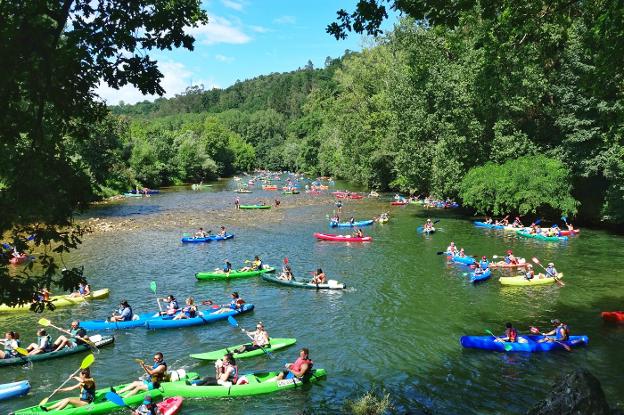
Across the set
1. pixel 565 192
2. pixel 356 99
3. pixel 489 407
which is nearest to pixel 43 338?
pixel 489 407

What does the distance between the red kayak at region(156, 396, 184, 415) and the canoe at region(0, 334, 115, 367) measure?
5316 mm

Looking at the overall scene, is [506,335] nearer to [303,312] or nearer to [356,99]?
[303,312]

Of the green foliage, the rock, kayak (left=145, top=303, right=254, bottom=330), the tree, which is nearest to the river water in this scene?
kayak (left=145, top=303, right=254, bottom=330)

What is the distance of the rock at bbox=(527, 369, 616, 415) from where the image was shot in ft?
22.5

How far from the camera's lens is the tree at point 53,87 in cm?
657

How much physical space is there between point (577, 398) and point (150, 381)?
1246 cm

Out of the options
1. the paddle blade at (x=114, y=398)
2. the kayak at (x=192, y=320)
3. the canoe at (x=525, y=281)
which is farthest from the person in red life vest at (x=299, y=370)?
the canoe at (x=525, y=281)

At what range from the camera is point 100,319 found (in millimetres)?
21859

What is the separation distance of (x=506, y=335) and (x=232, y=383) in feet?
32.3

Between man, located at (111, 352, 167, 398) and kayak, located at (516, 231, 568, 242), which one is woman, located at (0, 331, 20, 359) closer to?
man, located at (111, 352, 167, 398)

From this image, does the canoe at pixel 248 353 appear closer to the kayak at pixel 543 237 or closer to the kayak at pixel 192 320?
the kayak at pixel 192 320

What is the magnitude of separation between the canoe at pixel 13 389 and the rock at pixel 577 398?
14.6 metres

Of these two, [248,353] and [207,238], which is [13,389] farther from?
[207,238]

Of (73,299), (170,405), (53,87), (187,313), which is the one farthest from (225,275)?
(53,87)
